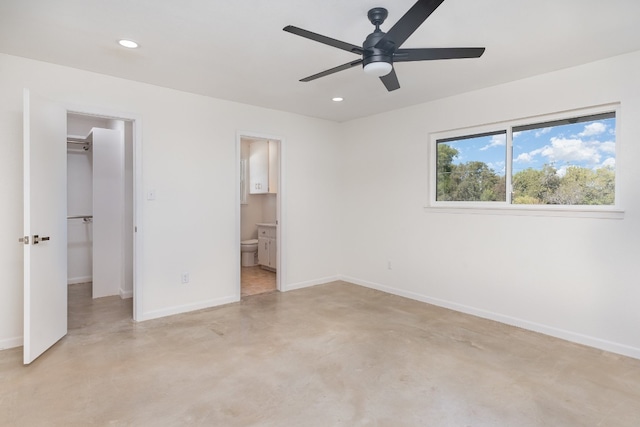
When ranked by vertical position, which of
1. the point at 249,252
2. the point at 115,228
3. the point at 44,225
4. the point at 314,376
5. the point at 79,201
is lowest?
the point at 314,376

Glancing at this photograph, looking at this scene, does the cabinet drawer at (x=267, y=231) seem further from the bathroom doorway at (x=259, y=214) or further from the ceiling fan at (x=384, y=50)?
the ceiling fan at (x=384, y=50)

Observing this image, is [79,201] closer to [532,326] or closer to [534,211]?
[534,211]

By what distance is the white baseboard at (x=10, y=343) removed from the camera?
9.42 ft

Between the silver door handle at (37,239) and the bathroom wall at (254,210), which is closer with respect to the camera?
the silver door handle at (37,239)

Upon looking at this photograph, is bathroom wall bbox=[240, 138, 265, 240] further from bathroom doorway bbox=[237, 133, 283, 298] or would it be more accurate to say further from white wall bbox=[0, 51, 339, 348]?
white wall bbox=[0, 51, 339, 348]

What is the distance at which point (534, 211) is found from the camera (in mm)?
3373

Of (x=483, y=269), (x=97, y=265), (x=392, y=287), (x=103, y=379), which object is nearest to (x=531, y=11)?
(x=483, y=269)

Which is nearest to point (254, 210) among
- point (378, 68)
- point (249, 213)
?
point (249, 213)

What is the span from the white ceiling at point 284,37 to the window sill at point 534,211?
1.28 meters

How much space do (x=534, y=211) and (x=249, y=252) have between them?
4.68 m

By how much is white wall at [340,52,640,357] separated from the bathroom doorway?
1.32m

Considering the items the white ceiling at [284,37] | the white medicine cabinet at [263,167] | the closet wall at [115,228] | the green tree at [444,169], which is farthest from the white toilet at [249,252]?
the green tree at [444,169]

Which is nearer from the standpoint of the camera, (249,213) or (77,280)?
(77,280)

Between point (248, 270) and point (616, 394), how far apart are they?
200 inches
